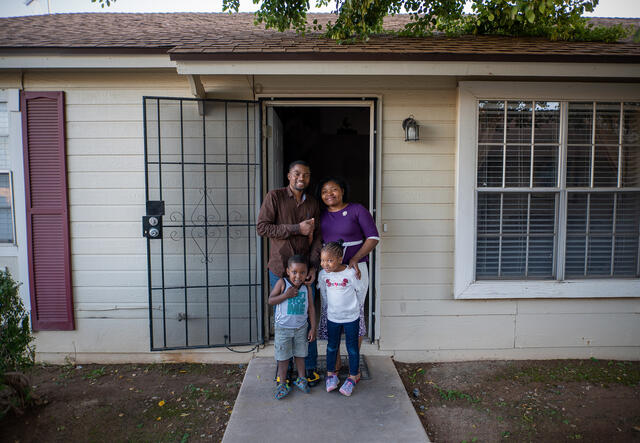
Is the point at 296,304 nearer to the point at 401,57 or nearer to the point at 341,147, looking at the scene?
the point at 401,57

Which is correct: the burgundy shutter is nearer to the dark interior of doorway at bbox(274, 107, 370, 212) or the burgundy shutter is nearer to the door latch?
the door latch

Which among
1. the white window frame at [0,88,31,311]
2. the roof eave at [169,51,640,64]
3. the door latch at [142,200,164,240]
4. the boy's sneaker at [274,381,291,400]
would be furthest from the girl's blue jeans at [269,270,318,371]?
the white window frame at [0,88,31,311]

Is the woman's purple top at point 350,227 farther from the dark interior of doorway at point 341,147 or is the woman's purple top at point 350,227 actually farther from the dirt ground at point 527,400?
the dark interior of doorway at point 341,147

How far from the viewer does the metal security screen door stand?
3.29m

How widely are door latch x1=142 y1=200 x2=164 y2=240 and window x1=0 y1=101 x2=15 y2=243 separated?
4.67ft

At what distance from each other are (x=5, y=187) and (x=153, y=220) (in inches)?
61.9

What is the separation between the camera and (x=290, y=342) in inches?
111

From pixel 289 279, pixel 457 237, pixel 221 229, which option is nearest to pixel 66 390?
pixel 221 229

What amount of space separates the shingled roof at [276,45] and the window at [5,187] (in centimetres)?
65

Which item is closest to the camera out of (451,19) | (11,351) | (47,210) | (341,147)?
(11,351)

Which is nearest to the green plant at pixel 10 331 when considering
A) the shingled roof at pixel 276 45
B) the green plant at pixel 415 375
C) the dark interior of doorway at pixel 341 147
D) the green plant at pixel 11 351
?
the green plant at pixel 11 351

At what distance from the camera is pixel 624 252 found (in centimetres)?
362

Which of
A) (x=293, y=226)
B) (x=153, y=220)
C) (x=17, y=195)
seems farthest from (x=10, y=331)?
(x=293, y=226)

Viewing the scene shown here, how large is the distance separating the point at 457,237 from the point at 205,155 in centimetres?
233
